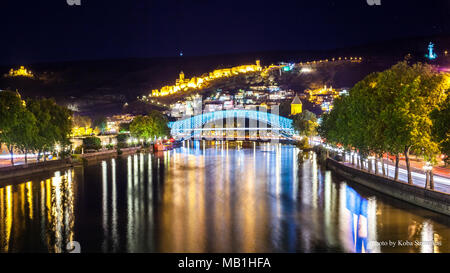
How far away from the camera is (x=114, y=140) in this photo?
55.7 m

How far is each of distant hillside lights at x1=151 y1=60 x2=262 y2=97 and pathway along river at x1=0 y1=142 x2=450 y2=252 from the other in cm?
10912

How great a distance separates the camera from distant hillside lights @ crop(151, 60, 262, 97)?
13225 cm

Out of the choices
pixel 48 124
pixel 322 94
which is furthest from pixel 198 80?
pixel 48 124

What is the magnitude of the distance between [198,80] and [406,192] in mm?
124266

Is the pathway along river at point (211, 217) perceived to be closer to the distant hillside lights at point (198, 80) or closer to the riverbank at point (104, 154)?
the riverbank at point (104, 154)

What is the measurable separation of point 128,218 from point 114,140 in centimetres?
4260

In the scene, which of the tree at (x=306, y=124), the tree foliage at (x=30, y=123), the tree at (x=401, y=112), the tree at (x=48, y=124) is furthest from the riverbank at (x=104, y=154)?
the tree at (x=401, y=112)

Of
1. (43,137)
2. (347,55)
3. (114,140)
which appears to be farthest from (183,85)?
(43,137)

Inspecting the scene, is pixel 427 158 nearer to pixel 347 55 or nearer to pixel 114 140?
pixel 114 140

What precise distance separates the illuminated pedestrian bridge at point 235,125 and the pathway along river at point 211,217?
56.6m

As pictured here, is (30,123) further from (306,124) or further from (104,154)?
(306,124)

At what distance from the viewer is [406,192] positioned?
612 inches

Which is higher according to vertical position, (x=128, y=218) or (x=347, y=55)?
(x=347, y=55)

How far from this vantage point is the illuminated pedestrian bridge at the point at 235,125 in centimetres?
8238
